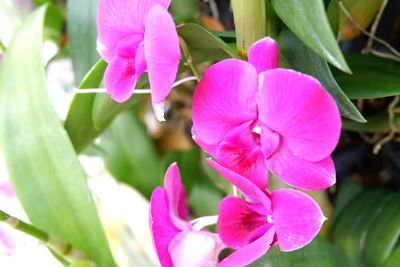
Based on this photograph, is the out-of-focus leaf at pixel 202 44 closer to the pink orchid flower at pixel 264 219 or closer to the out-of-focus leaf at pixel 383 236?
the pink orchid flower at pixel 264 219

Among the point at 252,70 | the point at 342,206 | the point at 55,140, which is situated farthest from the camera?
the point at 342,206

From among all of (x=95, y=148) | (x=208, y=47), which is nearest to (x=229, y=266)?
(x=208, y=47)

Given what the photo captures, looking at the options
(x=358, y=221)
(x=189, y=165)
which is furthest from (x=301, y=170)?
(x=189, y=165)

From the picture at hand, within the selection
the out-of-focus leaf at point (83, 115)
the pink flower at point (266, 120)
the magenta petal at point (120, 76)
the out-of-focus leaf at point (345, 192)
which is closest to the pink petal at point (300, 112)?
the pink flower at point (266, 120)

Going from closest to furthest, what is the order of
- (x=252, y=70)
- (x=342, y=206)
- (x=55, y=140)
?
(x=252, y=70) → (x=55, y=140) → (x=342, y=206)

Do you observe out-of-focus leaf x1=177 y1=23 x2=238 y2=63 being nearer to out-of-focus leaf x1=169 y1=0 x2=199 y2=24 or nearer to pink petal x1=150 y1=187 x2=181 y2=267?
pink petal x1=150 y1=187 x2=181 y2=267

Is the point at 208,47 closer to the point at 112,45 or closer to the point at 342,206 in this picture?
the point at 112,45
